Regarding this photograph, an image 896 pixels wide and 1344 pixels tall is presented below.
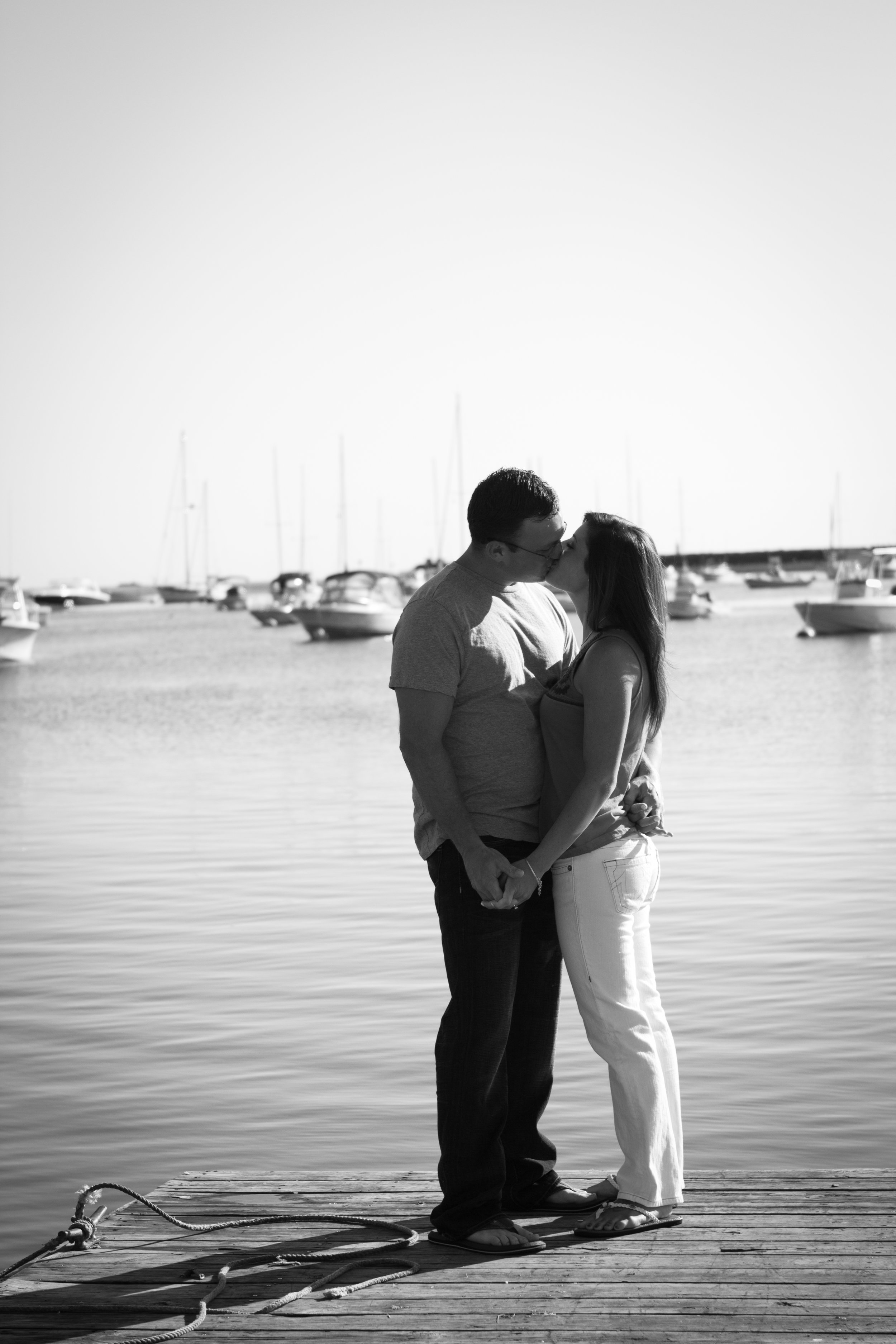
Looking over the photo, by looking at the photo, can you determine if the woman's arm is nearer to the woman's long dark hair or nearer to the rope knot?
the woman's long dark hair

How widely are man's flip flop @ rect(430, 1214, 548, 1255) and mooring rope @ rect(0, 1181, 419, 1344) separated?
81 millimetres

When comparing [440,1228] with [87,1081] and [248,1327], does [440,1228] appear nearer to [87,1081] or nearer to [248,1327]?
[248,1327]

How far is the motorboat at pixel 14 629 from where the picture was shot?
5603 centimetres

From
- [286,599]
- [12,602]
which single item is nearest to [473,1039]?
[12,602]

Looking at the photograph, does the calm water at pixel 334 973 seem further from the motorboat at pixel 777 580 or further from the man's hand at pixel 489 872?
the motorboat at pixel 777 580

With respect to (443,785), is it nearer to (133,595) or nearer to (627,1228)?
(627,1228)

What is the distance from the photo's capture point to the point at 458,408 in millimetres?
72688

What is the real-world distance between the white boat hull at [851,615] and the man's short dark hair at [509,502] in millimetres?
49913

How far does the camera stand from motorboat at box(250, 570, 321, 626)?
304 ft

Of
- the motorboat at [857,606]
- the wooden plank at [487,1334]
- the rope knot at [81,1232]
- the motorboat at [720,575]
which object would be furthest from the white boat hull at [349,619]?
the motorboat at [720,575]

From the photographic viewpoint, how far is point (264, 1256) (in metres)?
3.78

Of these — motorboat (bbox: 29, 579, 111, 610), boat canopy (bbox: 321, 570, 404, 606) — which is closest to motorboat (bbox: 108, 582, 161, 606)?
motorboat (bbox: 29, 579, 111, 610)

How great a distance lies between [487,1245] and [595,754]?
123 centimetres

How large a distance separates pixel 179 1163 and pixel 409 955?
322 centimetres
